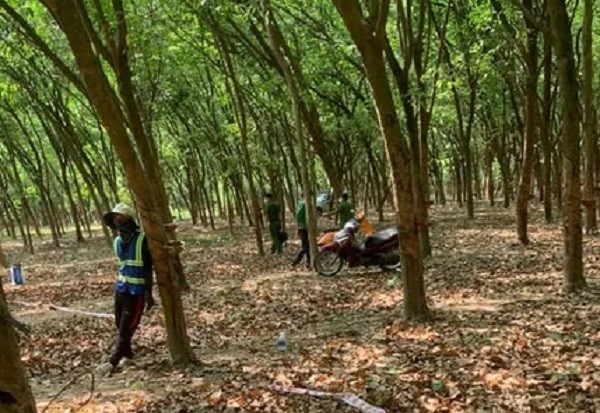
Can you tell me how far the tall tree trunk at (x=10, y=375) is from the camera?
264 centimetres

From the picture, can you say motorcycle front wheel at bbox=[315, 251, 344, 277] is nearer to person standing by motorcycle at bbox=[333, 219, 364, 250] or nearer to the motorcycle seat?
person standing by motorcycle at bbox=[333, 219, 364, 250]

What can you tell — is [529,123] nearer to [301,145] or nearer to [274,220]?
[301,145]

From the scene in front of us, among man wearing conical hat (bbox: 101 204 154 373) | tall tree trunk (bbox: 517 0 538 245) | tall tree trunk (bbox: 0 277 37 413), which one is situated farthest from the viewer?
tall tree trunk (bbox: 517 0 538 245)

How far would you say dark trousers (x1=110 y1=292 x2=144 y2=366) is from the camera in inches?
291

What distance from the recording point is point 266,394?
598cm

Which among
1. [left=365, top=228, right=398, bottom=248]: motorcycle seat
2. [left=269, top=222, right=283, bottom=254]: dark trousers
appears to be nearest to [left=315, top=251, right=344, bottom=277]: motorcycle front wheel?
[left=365, top=228, right=398, bottom=248]: motorcycle seat

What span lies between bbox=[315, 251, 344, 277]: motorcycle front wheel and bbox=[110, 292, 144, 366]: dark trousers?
6580 mm

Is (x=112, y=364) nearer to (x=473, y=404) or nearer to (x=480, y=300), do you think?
(x=473, y=404)

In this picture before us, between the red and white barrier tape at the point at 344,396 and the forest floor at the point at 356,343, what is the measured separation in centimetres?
7

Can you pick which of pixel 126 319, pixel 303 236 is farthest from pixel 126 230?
pixel 303 236

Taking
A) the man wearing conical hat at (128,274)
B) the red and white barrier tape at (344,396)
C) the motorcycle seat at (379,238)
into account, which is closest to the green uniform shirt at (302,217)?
the motorcycle seat at (379,238)

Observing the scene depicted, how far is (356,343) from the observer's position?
7.78 metres

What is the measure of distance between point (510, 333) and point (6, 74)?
18.8 meters

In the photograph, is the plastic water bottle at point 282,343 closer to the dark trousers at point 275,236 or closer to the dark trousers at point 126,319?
the dark trousers at point 126,319
